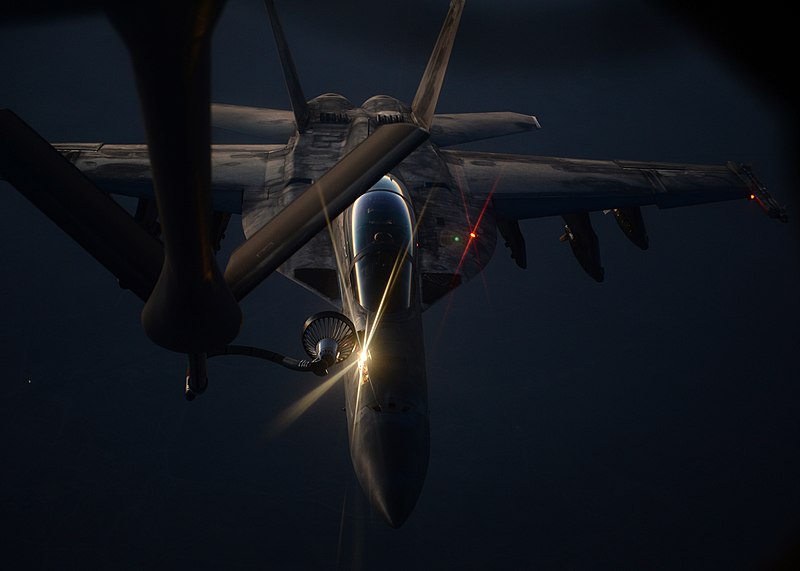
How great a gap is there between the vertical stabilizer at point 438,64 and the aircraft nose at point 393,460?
9027 mm

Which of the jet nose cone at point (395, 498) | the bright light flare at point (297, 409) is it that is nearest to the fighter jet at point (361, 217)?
the jet nose cone at point (395, 498)

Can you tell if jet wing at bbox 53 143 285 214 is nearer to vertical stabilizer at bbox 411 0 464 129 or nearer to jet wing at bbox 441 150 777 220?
vertical stabilizer at bbox 411 0 464 129

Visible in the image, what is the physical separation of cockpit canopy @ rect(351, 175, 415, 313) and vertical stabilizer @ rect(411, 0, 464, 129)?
561 centimetres

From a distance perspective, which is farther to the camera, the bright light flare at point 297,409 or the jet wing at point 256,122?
the jet wing at point 256,122

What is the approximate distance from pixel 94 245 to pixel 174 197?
1.38 meters

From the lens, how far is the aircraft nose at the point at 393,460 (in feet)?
27.2

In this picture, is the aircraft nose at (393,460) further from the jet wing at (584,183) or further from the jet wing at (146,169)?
the jet wing at (584,183)

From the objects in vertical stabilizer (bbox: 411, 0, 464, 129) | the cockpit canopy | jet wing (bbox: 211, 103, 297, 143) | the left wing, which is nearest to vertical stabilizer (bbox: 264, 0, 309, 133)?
jet wing (bbox: 211, 103, 297, 143)

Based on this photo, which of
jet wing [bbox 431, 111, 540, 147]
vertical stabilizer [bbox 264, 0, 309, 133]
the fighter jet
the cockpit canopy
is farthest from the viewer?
jet wing [bbox 431, 111, 540, 147]

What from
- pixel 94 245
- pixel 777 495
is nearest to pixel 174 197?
pixel 94 245

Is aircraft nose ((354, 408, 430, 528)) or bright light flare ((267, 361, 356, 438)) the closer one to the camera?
aircraft nose ((354, 408, 430, 528))

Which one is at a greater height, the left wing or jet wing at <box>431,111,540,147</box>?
jet wing at <box>431,111,540,147</box>

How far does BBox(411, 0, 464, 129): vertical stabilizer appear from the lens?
49.0ft

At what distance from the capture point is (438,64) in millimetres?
15164
